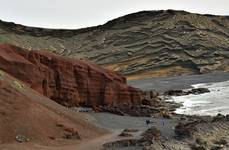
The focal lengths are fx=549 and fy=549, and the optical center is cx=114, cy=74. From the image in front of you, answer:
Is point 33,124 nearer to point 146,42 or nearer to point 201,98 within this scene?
point 201,98

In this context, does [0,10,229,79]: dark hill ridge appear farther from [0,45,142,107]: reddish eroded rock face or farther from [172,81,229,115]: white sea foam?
[0,45,142,107]: reddish eroded rock face

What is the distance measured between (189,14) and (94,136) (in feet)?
390

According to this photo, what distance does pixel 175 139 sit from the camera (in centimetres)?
2575

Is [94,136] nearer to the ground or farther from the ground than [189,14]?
nearer to the ground

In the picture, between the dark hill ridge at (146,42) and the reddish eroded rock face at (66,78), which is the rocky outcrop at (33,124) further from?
the dark hill ridge at (146,42)

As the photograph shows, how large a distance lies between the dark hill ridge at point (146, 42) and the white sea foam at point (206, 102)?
46727 mm

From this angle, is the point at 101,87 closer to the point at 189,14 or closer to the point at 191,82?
the point at 191,82

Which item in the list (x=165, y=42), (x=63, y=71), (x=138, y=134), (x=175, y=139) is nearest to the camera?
(x=175, y=139)

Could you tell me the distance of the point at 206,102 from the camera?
5306cm

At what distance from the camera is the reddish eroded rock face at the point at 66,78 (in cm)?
3831

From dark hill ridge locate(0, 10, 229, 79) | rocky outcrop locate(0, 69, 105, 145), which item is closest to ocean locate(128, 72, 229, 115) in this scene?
rocky outcrop locate(0, 69, 105, 145)

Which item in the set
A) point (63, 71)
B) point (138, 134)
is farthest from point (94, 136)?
point (63, 71)

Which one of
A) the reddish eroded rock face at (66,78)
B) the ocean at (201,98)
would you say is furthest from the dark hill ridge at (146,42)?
the reddish eroded rock face at (66,78)

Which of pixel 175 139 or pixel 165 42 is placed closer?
pixel 175 139
